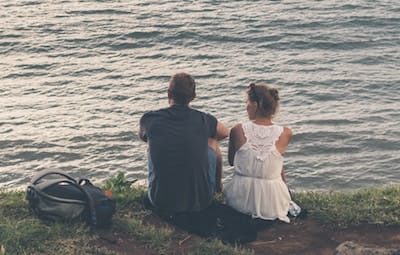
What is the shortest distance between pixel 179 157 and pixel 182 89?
26.4 inches

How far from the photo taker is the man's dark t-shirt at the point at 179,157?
7.68 metres

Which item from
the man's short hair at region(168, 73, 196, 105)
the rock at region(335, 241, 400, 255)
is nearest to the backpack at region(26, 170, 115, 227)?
the man's short hair at region(168, 73, 196, 105)

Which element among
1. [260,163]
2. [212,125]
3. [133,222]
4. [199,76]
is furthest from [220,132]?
[199,76]

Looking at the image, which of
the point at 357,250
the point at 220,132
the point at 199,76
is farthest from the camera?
the point at 199,76

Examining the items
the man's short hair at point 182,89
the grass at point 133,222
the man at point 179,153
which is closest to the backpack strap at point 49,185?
the grass at point 133,222

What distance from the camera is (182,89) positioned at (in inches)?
307

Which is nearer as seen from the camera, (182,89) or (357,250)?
(357,250)

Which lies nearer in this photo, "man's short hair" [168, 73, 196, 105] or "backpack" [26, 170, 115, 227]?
"backpack" [26, 170, 115, 227]

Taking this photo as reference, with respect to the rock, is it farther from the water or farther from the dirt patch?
the water

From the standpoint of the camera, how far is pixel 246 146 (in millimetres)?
7961

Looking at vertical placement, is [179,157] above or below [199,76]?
above

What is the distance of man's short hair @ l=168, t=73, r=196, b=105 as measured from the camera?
7.80 meters

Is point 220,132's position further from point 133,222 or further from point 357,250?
point 357,250

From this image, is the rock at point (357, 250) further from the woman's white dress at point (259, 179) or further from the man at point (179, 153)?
the man at point (179, 153)
